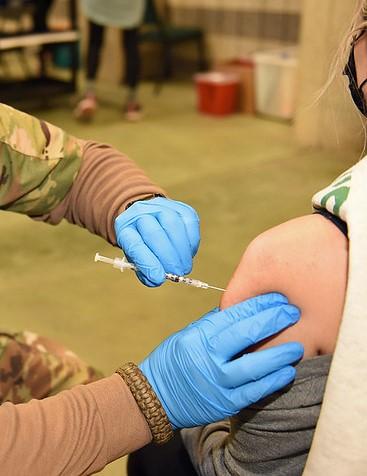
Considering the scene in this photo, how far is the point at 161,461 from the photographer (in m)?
0.94

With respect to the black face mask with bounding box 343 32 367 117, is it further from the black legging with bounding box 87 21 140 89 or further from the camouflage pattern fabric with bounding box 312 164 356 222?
the black legging with bounding box 87 21 140 89

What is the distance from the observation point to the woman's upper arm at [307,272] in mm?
732

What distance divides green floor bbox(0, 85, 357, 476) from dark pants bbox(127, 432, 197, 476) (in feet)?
1.67

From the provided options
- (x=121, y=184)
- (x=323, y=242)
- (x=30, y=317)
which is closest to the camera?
(x=323, y=242)

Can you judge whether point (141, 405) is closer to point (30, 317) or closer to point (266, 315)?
point (266, 315)

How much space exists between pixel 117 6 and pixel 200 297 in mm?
2378

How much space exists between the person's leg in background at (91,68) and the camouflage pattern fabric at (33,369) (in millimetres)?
2810

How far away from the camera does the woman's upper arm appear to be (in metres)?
0.73

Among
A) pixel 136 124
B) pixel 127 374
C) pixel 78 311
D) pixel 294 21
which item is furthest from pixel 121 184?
pixel 294 21

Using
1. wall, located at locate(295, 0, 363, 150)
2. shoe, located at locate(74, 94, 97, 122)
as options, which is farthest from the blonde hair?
shoe, located at locate(74, 94, 97, 122)

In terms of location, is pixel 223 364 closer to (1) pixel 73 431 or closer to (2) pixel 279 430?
(2) pixel 279 430

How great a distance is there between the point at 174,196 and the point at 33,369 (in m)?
1.63

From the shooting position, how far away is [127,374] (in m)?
0.84

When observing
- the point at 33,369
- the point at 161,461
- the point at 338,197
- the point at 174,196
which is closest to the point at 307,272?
the point at 338,197
